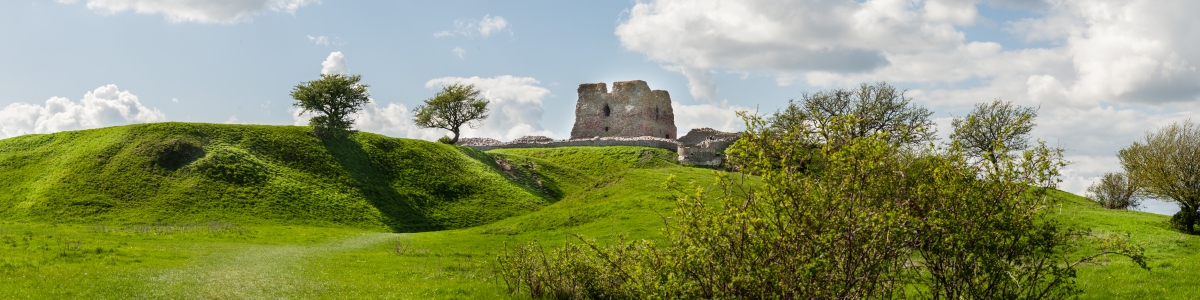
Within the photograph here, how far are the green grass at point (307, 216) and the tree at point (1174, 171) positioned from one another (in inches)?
61.7

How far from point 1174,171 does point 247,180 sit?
5249 cm

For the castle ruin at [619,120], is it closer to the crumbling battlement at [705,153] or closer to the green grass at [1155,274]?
the crumbling battlement at [705,153]

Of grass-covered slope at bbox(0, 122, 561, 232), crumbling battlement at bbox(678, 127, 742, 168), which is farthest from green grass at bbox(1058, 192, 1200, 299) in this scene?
crumbling battlement at bbox(678, 127, 742, 168)

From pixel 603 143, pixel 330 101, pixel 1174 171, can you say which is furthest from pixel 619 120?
pixel 1174 171

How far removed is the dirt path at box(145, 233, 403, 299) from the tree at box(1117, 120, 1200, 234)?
3736cm

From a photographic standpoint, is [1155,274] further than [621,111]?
No

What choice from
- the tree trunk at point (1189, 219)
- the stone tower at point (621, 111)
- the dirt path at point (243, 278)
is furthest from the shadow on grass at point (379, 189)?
the tree trunk at point (1189, 219)

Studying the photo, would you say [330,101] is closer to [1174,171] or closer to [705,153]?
[705,153]

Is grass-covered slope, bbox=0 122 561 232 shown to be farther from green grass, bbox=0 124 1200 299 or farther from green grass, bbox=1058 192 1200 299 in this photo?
green grass, bbox=1058 192 1200 299

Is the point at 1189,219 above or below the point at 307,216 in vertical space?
above

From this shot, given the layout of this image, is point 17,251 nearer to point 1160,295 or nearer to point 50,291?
point 50,291

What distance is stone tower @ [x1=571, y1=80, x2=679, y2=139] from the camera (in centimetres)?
9046

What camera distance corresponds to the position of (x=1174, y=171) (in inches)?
1427

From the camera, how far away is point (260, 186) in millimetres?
49469
